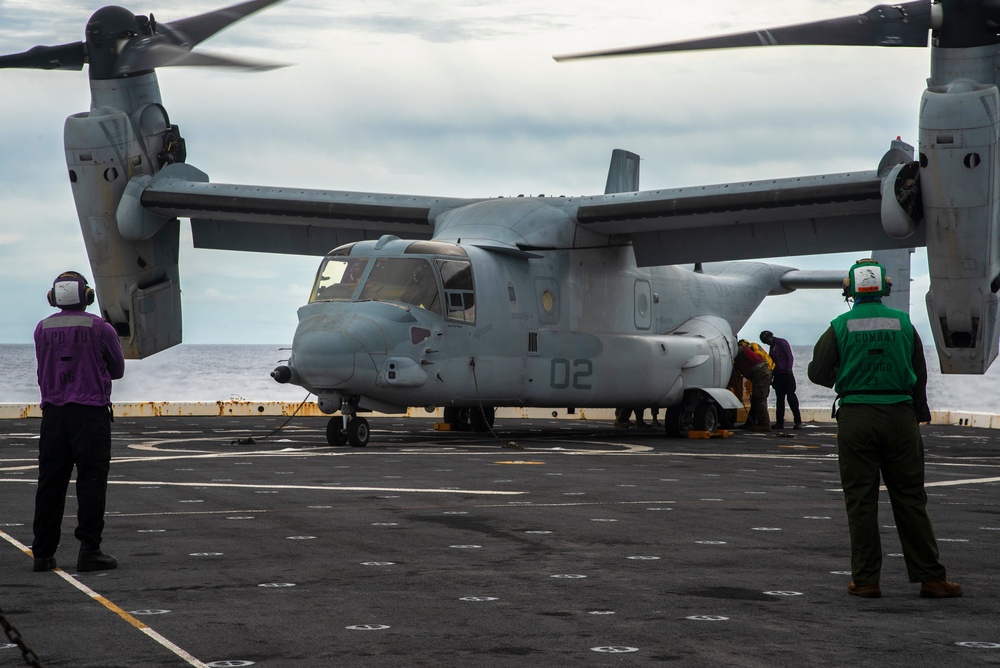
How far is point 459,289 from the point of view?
56.5ft

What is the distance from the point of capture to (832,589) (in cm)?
615

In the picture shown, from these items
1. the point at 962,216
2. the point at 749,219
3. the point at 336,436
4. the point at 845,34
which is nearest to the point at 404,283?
the point at 336,436

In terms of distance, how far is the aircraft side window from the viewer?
17.1 metres

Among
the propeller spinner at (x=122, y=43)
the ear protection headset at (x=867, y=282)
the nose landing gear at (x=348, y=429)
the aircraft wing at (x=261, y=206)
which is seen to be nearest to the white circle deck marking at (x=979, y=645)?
the ear protection headset at (x=867, y=282)

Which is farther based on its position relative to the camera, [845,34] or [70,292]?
[845,34]

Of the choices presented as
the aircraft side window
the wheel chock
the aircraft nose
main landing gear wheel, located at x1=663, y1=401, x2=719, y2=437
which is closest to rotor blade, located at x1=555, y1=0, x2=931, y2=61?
the aircraft side window

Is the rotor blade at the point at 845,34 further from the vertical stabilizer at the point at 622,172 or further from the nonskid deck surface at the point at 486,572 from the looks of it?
the vertical stabilizer at the point at 622,172

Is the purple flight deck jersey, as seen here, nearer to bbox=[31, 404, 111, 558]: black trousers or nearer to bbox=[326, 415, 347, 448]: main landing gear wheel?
bbox=[31, 404, 111, 558]: black trousers

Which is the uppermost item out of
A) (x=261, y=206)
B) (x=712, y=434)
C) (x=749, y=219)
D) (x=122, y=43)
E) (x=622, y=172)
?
(x=122, y=43)

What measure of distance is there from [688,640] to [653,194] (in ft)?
49.3

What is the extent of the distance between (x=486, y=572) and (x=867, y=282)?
272 cm

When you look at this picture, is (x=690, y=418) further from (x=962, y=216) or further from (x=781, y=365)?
(x=962, y=216)

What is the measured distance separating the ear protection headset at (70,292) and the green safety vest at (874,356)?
15.1 ft

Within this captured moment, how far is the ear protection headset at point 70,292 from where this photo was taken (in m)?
7.29
